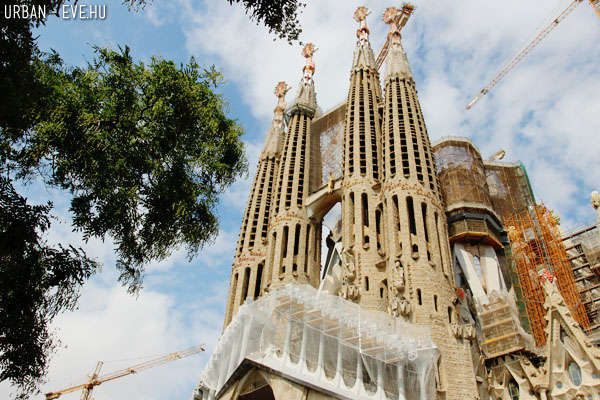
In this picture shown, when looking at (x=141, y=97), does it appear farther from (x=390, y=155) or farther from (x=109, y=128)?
(x=390, y=155)

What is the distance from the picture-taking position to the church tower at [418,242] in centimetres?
2023

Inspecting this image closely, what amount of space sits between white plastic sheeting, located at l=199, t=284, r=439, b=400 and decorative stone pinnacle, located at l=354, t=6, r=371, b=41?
26.9m

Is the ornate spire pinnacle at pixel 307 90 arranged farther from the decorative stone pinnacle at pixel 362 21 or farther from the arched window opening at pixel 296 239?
the arched window opening at pixel 296 239

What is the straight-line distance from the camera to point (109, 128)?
8781 millimetres

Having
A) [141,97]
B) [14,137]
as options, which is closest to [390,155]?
[141,97]

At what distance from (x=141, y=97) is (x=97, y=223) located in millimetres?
2615

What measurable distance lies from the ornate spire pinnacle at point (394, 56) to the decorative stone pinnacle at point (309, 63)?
26.5 feet

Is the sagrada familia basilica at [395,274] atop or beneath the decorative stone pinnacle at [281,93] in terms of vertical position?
beneath

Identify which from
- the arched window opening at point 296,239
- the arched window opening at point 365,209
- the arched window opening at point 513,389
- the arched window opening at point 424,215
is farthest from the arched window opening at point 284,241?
the arched window opening at point 513,389

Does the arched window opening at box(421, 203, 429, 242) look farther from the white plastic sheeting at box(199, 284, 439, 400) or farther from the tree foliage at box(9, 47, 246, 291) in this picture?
the tree foliage at box(9, 47, 246, 291)

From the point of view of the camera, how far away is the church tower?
66.4ft

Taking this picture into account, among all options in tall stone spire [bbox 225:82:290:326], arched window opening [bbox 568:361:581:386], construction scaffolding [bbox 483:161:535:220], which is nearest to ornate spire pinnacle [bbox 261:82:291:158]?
tall stone spire [bbox 225:82:290:326]

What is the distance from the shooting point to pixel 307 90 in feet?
139

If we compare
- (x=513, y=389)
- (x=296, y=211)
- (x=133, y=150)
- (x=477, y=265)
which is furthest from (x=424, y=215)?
(x=133, y=150)
